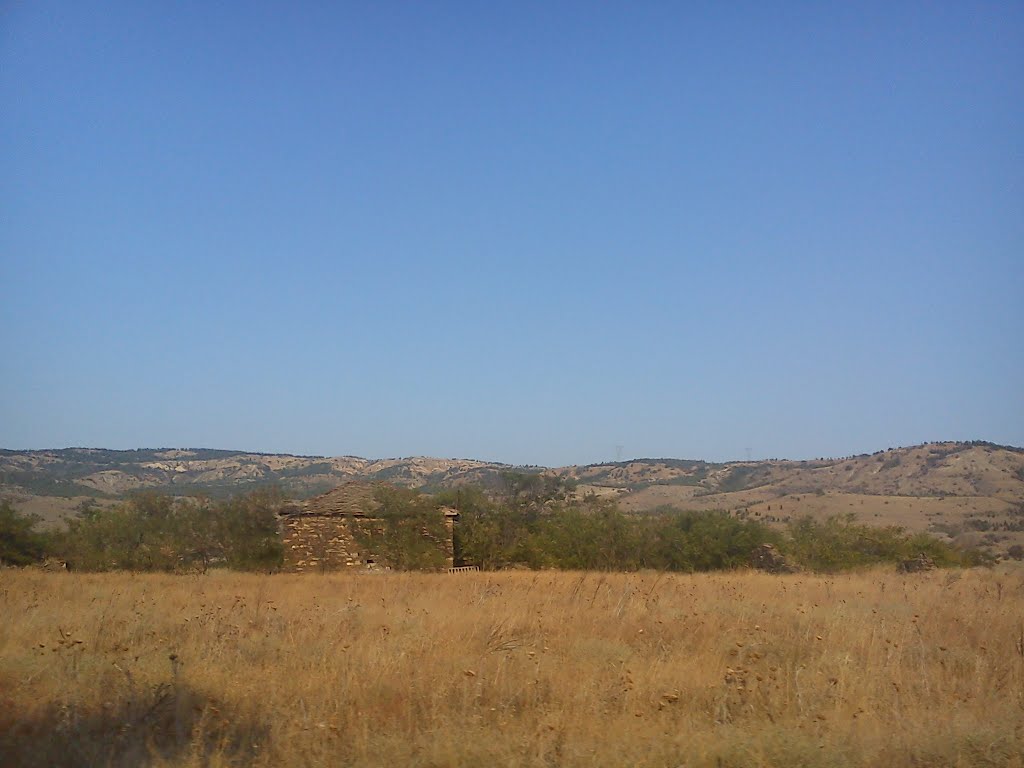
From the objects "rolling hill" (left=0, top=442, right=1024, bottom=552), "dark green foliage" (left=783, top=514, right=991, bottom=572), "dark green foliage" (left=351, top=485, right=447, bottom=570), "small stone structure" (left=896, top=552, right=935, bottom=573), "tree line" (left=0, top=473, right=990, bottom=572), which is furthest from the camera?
"rolling hill" (left=0, top=442, right=1024, bottom=552)

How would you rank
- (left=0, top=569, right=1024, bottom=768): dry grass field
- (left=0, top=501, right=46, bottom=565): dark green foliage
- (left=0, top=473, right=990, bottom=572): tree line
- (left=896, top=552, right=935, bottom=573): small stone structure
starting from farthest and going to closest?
(left=0, top=473, right=990, bottom=572): tree line < (left=0, top=501, right=46, bottom=565): dark green foliage < (left=896, top=552, right=935, bottom=573): small stone structure < (left=0, top=569, right=1024, bottom=768): dry grass field

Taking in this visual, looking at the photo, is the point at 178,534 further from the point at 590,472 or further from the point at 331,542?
the point at 590,472

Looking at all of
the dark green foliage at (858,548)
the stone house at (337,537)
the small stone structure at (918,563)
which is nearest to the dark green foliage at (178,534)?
the stone house at (337,537)

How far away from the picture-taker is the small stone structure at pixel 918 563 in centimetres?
3114

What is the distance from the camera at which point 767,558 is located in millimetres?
35000

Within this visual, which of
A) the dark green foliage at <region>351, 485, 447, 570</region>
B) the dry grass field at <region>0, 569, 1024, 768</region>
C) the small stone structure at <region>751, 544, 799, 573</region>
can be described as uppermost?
the dry grass field at <region>0, 569, 1024, 768</region>

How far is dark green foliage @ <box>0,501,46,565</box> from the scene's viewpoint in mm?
32406

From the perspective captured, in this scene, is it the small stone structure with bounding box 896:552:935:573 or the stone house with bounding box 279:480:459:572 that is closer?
the small stone structure with bounding box 896:552:935:573

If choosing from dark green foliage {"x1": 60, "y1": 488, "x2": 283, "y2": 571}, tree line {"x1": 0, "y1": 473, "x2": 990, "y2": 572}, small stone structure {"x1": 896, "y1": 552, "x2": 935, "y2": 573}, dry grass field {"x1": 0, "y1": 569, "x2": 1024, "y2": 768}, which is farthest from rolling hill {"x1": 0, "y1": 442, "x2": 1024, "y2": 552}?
dry grass field {"x1": 0, "y1": 569, "x2": 1024, "y2": 768}

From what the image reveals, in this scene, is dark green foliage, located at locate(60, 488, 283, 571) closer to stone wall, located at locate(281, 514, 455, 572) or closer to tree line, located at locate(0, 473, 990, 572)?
tree line, located at locate(0, 473, 990, 572)

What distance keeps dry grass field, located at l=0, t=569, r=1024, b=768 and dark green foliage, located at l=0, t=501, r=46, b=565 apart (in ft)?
71.9

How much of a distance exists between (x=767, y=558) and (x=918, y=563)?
5608 mm

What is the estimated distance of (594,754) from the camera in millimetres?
6031

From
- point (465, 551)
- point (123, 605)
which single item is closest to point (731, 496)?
point (465, 551)
